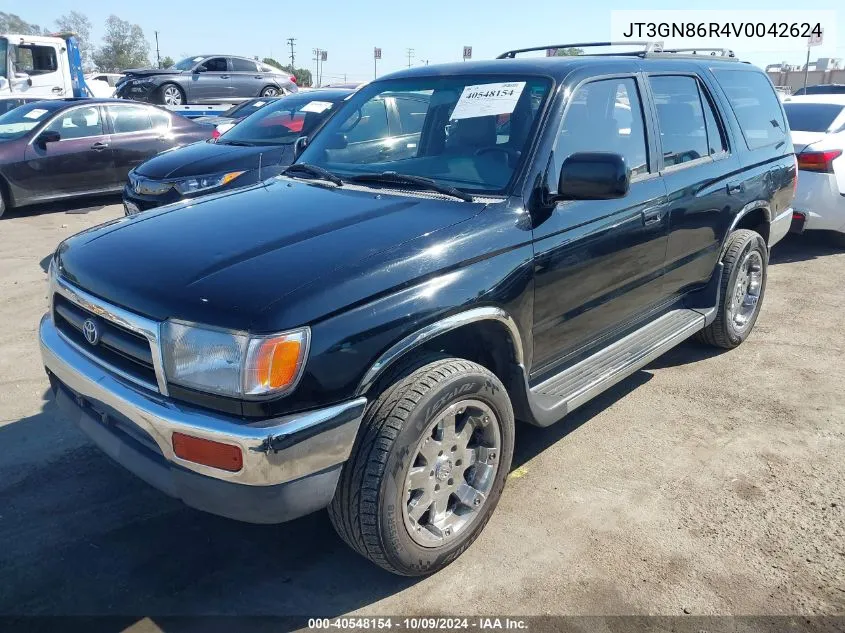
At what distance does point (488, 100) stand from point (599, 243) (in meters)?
0.87

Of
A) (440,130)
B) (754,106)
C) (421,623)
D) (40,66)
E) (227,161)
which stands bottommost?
(421,623)

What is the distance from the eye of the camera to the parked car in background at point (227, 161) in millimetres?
6785

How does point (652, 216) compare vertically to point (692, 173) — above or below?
below

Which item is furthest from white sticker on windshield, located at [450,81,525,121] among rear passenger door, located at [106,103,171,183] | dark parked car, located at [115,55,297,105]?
dark parked car, located at [115,55,297,105]

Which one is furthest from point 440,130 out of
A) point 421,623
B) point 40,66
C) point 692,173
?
point 40,66

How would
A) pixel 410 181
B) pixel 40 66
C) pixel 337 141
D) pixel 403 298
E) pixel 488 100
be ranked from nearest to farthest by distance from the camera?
pixel 403 298 → pixel 410 181 → pixel 488 100 → pixel 337 141 → pixel 40 66

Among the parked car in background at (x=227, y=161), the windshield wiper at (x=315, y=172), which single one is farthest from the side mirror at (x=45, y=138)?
the windshield wiper at (x=315, y=172)

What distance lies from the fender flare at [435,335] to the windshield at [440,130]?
613 mm

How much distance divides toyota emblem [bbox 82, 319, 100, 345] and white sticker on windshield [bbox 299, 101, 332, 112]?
5799 millimetres

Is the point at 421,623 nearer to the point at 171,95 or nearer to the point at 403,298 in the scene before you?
the point at 403,298

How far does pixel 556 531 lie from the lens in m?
3.11

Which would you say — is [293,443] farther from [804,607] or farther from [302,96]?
[302,96]

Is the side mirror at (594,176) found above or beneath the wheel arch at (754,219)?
above

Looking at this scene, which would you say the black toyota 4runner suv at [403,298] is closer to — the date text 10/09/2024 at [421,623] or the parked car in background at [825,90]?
the date text 10/09/2024 at [421,623]
